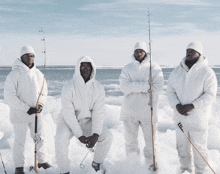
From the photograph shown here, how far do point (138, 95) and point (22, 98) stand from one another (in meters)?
1.53

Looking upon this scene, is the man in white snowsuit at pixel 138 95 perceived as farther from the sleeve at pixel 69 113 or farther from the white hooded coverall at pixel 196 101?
the sleeve at pixel 69 113

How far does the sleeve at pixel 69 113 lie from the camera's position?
3.07 m

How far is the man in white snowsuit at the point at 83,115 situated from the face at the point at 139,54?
0.66m

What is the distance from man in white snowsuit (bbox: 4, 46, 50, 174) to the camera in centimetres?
332

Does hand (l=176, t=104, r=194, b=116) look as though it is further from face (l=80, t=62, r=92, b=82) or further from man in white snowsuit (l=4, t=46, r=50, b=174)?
man in white snowsuit (l=4, t=46, r=50, b=174)

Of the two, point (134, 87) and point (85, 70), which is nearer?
point (85, 70)

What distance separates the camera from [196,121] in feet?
10.1

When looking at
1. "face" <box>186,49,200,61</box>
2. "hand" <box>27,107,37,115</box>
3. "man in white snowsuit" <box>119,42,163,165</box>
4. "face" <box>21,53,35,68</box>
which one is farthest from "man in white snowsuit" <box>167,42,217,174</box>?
"face" <box>21,53,35,68</box>

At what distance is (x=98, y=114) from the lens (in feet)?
10.5

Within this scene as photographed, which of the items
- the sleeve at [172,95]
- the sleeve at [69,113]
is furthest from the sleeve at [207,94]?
the sleeve at [69,113]

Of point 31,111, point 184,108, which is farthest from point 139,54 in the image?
point 31,111

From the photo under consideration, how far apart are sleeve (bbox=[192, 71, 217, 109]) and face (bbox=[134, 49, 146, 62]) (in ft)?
2.92

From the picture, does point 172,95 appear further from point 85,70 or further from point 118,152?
point 118,152

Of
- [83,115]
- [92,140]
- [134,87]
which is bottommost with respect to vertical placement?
[92,140]
